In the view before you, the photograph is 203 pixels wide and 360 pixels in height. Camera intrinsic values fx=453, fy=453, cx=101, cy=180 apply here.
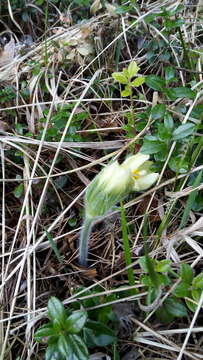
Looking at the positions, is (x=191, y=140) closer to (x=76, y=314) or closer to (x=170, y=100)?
(x=170, y=100)

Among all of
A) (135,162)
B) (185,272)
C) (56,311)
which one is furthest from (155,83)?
(56,311)

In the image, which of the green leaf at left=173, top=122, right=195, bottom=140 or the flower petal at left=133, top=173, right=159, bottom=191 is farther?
the green leaf at left=173, top=122, right=195, bottom=140

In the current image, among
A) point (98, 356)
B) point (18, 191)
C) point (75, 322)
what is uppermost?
point (18, 191)

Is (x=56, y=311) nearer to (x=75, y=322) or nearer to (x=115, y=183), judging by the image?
(x=75, y=322)

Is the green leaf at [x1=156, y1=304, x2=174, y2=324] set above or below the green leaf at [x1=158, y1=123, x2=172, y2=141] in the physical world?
below

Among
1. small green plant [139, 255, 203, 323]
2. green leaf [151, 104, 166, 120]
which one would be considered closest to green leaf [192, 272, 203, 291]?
small green plant [139, 255, 203, 323]

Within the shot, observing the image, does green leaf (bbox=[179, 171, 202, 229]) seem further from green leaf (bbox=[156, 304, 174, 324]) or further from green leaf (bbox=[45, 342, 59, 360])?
green leaf (bbox=[45, 342, 59, 360])
